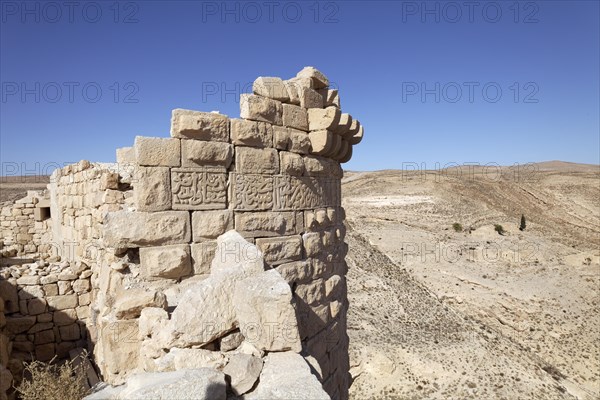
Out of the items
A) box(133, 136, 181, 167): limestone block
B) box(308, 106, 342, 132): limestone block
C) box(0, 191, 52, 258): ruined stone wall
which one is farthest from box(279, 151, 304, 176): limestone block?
box(0, 191, 52, 258): ruined stone wall

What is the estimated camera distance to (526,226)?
27.3 metres

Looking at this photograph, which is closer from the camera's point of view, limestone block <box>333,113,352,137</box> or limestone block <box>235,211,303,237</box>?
limestone block <box>235,211,303,237</box>

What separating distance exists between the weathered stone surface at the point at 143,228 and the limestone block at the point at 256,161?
0.78m

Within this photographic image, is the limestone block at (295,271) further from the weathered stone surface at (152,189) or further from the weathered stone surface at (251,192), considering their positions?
the weathered stone surface at (152,189)

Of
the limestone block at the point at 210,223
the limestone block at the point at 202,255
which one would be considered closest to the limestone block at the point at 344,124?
the limestone block at the point at 210,223

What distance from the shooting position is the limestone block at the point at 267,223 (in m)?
3.87

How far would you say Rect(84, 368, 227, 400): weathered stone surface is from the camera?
1.84 m

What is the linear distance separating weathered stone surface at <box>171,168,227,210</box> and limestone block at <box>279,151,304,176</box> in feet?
2.42

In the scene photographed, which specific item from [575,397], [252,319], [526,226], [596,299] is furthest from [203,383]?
[526,226]

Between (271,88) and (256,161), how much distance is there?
3.02 feet

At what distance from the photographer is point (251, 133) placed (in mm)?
3922

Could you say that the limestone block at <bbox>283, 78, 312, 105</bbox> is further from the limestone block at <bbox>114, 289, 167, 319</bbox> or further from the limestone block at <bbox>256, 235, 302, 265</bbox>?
the limestone block at <bbox>114, 289, 167, 319</bbox>

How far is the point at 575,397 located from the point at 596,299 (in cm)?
854

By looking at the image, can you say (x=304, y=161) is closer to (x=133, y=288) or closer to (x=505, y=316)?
(x=133, y=288)
